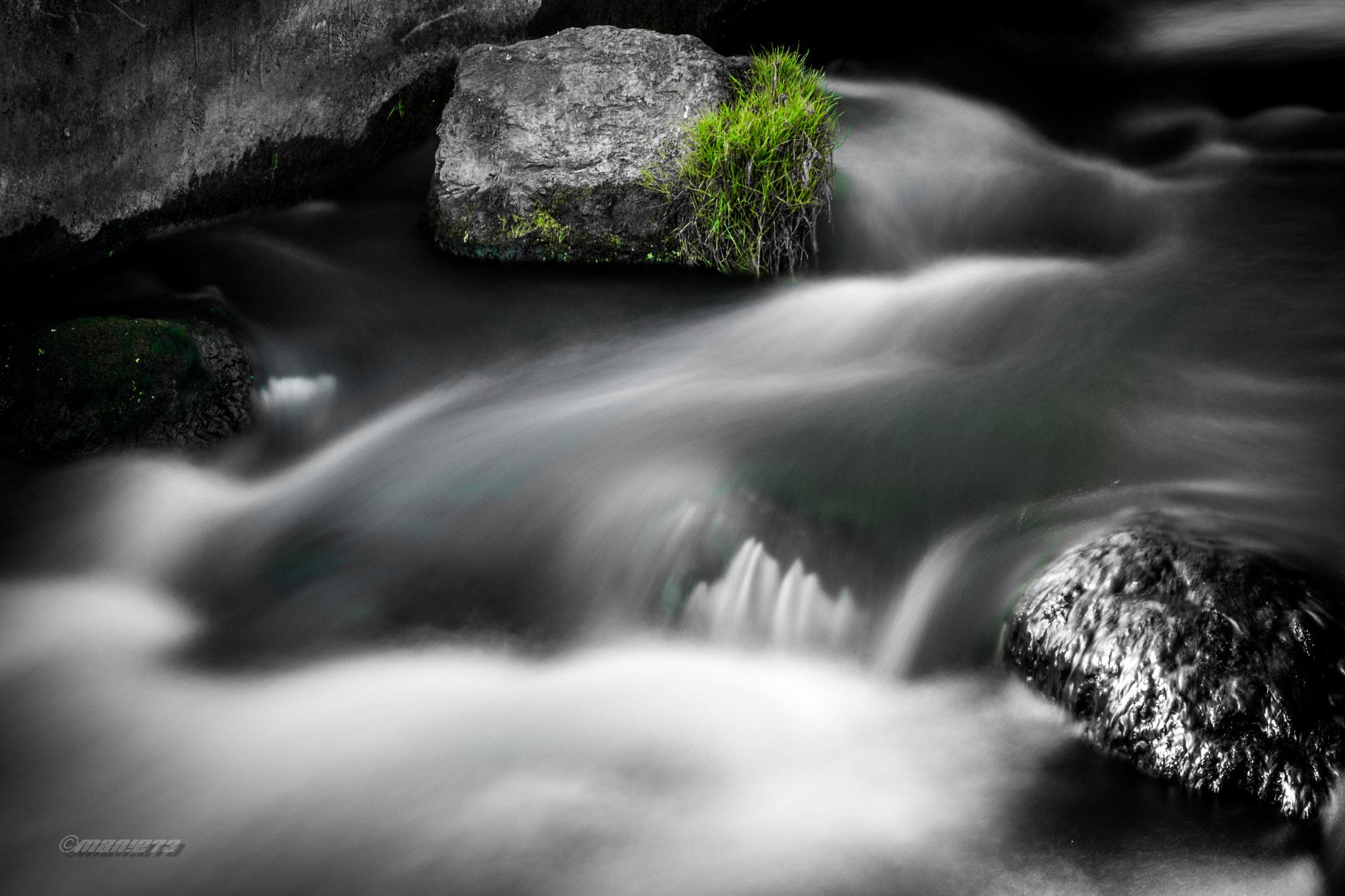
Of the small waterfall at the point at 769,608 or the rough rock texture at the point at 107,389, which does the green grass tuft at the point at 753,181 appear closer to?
the small waterfall at the point at 769,608

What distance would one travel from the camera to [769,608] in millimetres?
3152

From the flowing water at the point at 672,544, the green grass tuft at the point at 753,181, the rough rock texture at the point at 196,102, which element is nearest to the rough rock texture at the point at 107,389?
the flowing water at the point at 672,544

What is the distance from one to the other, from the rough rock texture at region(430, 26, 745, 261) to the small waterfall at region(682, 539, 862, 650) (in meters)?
2.11

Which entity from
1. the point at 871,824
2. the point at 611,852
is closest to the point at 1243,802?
the point at 871,824

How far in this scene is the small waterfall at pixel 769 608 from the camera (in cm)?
311

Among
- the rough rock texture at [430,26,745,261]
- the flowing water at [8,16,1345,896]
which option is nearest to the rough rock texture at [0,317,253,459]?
the flowing water at [8,16,1345,896]

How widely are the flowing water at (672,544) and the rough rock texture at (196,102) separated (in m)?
0.27

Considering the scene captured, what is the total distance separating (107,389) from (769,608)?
8.42ft

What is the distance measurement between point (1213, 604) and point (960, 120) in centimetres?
387

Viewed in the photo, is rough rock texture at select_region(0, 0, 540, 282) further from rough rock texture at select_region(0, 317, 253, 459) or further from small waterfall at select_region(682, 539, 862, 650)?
small waterfall at select_region(682, 539, 862, 650)

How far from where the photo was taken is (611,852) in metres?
2.44

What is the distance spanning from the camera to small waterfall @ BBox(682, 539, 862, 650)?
3111 millimetres

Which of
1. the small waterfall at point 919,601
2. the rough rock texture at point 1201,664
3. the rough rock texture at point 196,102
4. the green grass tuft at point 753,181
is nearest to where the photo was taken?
the rough rock texture at point 1201,664

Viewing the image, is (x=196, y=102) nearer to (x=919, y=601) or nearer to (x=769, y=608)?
(x=769, y=608)
